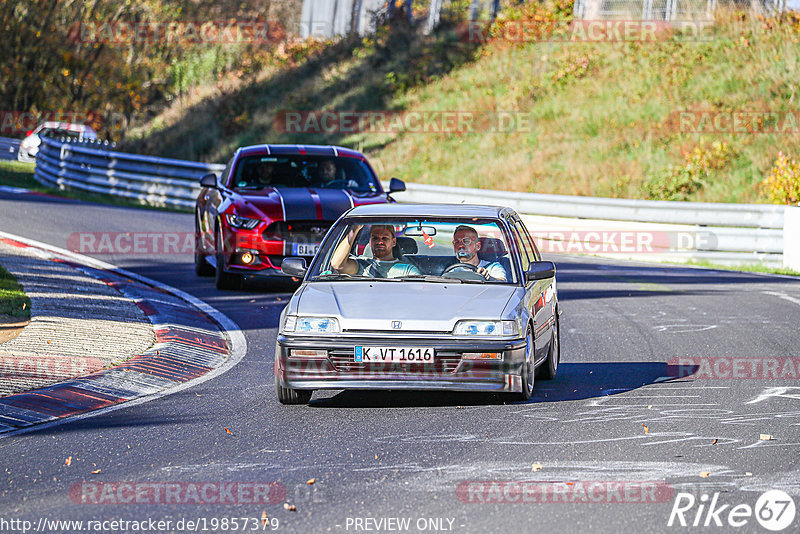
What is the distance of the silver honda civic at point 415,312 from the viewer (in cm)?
792

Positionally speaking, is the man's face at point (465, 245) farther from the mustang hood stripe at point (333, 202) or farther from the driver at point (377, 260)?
the mustang hood stripe at point (333, 202)

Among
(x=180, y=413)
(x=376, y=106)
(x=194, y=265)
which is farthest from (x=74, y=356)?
(x=376, y=106)

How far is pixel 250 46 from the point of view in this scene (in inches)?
2217

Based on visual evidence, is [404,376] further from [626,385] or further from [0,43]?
[0,43]

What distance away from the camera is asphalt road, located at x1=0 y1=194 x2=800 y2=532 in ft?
18.5

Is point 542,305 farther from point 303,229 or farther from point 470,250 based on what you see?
point 303,229

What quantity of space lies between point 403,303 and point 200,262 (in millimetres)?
8686

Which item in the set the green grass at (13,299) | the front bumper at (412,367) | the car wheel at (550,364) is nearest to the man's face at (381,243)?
the front bumper at (412,367)

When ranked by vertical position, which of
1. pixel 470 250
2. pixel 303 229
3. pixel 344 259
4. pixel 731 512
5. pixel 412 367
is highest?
pixel 470 250

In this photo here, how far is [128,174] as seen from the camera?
97.1ft

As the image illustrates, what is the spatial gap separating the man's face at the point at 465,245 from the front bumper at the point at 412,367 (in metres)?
1.24

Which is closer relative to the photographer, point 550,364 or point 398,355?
point 398,355

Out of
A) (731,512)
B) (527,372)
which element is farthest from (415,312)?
(731,512)

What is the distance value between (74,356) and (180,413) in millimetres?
2123
